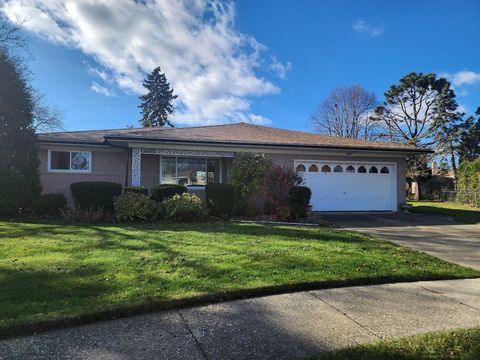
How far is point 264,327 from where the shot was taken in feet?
12.1

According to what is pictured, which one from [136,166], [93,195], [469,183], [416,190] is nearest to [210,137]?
[136,166]

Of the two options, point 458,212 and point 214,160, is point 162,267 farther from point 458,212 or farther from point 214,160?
point 458,212

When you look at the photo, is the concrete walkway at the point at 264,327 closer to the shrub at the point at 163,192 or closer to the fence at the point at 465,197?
the shrub at the point at 163,192

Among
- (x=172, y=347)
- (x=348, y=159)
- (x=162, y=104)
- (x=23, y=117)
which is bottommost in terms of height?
(x=172, y=347)

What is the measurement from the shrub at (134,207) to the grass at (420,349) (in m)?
8.58

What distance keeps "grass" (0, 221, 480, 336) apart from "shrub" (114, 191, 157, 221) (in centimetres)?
162

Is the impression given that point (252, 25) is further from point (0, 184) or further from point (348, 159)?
point (0, 184)

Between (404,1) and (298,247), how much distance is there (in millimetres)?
8438

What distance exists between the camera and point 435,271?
6.04m

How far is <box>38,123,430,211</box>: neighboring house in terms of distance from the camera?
45.5ft

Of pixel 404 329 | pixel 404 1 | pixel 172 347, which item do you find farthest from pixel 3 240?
pixel 404 1

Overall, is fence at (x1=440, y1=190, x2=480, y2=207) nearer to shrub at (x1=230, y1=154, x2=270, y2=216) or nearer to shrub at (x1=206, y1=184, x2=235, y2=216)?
shrub at (x1=230, y1=154, x2=270, y2=216)

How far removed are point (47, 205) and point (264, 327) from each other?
10.3 metres

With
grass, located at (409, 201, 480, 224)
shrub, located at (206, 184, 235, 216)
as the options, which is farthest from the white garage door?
shrub, located at (206, 184, 235, 216)
